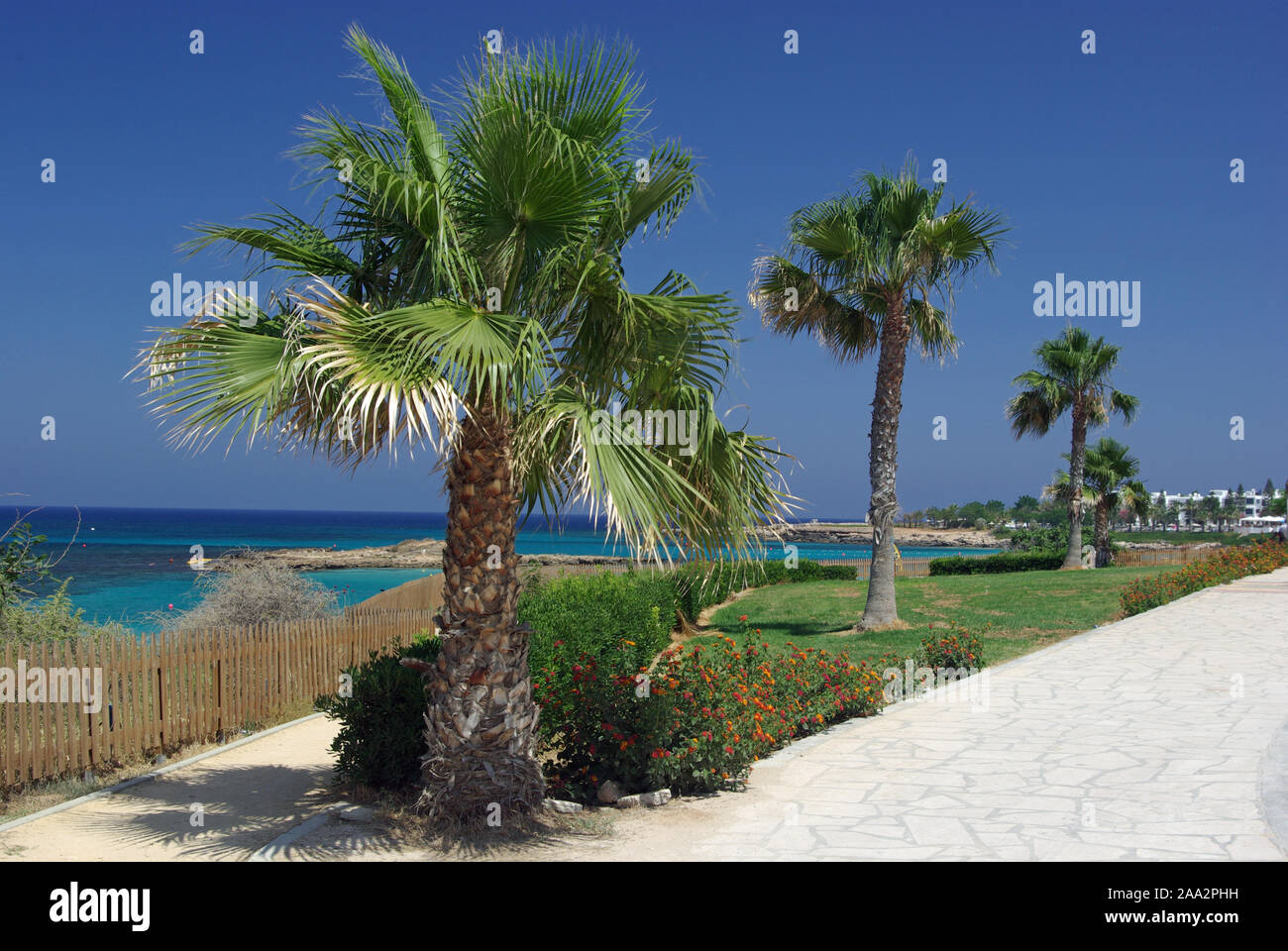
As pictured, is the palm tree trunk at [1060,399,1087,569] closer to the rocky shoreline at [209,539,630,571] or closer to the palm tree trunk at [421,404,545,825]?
the palm tree trunk at [421,404,545,825]

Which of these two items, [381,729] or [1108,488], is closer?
[381,729]

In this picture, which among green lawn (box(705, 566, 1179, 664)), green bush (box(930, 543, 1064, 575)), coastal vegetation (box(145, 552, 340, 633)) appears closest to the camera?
coastal vegetation (box(145, 552, 340, 633))

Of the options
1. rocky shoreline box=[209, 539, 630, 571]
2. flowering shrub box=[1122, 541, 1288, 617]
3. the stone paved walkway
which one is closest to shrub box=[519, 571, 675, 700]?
the stone paved walkway

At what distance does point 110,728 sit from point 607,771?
17.6ft

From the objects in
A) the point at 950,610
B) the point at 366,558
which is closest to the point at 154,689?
the point at 950,610

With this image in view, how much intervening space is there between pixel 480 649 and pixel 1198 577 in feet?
67.4

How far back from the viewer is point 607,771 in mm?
7191

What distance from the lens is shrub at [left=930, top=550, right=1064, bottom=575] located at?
35.7 meters

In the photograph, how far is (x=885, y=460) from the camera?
1778 cm

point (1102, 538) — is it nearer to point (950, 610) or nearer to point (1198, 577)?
point (1198, 577)

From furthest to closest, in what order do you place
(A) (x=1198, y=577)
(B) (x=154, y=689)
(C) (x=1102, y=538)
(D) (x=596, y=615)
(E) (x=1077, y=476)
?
(C) (x=1102, y=538) < (E) (x=1077, y=476) < (A) (x=1198, y=577) < (D) (x=596, y=615) < (B) (x=154, y=689)

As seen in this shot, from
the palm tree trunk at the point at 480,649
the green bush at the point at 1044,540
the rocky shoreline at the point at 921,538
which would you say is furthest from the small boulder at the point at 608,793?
the rocky shoreline at the point at 921,538

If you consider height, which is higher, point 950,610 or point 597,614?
point 597,614

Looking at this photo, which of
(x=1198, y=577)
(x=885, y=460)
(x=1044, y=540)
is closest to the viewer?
(x=885, y=460)
